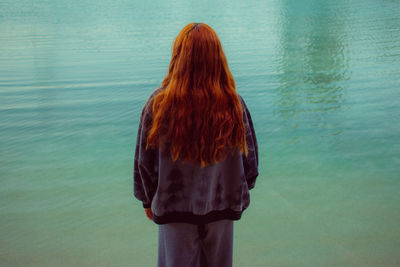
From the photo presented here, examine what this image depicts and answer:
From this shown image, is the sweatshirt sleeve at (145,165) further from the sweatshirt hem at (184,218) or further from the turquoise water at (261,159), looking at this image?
the turquoise water at (261,159)

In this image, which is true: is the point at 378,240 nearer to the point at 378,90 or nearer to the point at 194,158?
the point at 194,158

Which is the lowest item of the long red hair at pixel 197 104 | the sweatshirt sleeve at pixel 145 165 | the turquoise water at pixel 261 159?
the turquoise water at pixel 261 159

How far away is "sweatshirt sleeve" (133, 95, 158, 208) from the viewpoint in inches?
62.6

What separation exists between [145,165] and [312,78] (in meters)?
7.36

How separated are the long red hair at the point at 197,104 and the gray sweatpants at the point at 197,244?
316 mm

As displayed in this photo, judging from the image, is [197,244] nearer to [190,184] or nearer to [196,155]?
[190,184]

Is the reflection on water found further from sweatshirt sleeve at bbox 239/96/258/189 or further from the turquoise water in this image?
sweatshirt sleeve at bbox 239/96/258/189

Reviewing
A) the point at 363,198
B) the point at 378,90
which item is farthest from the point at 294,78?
the point at 363,198

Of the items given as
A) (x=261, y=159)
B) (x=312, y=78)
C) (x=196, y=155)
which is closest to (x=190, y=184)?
(x=196, y=155)

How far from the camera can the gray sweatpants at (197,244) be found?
166cm

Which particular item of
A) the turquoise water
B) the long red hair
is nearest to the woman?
the long red hair

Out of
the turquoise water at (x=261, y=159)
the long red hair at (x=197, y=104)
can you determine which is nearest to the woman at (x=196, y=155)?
the long red hair at (x=197, y=104)

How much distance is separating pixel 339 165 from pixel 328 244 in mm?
1604

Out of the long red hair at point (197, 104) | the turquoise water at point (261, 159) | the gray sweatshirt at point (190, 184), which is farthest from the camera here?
the turquoise water at point (261, 159)
